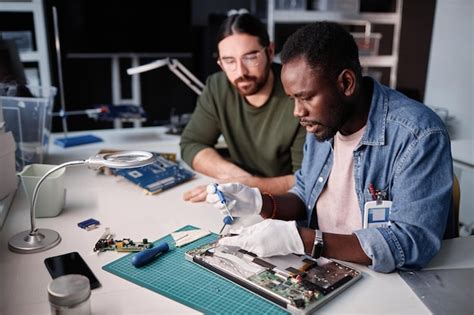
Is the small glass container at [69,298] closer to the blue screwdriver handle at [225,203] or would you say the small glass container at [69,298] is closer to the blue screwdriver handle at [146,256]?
the blue screwdriver handle at [146,256]

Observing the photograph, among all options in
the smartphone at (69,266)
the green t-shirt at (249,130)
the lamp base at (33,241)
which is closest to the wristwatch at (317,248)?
the smartphone at (69,266)

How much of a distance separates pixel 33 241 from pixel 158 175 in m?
0.59

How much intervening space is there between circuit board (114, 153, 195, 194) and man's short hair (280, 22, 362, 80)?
0.69m

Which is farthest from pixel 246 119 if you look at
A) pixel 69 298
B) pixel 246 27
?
pixel 69 298

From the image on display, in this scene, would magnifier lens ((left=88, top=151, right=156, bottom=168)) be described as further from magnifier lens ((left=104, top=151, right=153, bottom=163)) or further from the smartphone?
the smartphone

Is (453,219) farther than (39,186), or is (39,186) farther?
(453,219)

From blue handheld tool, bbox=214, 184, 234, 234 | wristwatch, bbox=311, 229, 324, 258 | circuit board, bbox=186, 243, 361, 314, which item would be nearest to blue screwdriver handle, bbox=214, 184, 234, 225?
blue handheld tool, bbox=214, 184, 234, 234

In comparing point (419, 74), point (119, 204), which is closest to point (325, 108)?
point (119, 204)

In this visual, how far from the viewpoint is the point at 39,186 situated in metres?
1.15

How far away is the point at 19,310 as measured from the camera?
0.88 m

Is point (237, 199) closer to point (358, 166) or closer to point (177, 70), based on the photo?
point (358, 166)

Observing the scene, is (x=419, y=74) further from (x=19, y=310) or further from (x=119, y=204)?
(x=19, y=310)

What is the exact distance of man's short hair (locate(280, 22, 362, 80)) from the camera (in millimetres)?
1091

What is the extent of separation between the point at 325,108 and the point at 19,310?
844 millimetres
